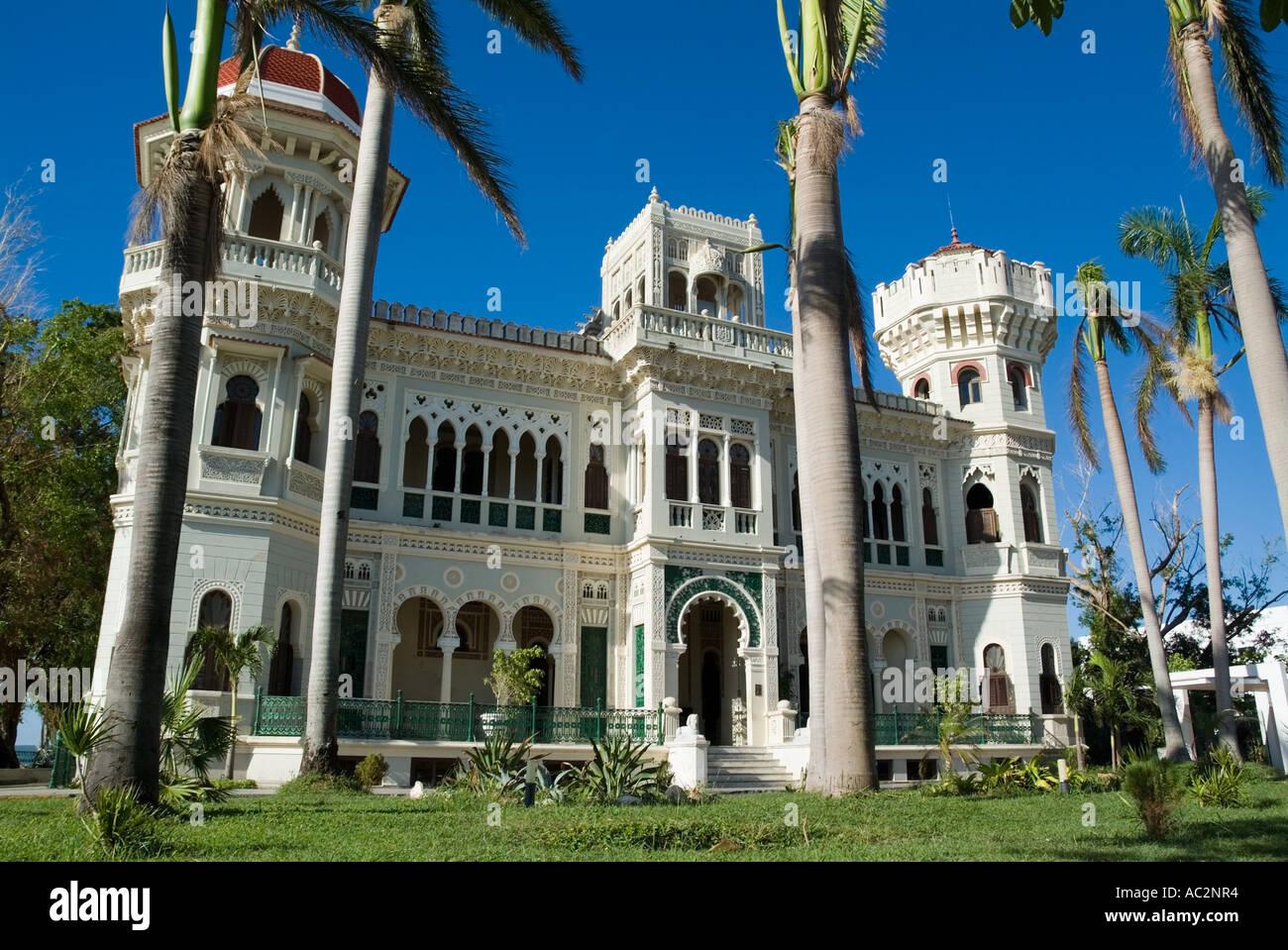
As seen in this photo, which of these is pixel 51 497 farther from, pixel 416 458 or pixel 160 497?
pixel 160 497

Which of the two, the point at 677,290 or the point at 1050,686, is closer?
the point at 1050,686

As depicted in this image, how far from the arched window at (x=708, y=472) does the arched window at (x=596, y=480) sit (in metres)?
2.10

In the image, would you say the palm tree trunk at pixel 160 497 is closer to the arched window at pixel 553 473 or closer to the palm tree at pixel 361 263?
the palm tree at pixel 361 263

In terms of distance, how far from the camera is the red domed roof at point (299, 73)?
61.8ft

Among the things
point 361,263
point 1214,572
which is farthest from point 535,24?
point 1214,572

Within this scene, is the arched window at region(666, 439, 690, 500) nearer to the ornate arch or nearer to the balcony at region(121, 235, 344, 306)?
the ornate arch

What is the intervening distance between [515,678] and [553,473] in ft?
19.0

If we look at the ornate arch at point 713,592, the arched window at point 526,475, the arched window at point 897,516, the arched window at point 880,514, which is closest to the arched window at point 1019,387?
the arched window at point 897,516

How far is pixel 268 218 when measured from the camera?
1952cm

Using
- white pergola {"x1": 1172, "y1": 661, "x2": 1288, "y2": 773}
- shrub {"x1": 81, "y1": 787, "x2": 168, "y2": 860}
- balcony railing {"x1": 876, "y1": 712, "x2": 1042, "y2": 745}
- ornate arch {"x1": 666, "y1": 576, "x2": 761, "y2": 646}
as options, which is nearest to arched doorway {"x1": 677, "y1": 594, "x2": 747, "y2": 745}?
ornate arch {"x1": 666, "y1": 576, "x2": 761, "y2": 646}

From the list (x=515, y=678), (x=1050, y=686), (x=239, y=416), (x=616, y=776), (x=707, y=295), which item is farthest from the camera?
(x=707, y=295)

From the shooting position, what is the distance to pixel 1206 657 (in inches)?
1284

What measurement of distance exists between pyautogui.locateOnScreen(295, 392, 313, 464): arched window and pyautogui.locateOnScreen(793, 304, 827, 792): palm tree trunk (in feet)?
31.1
